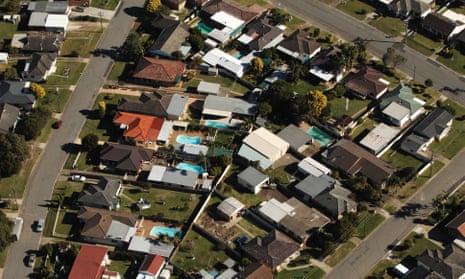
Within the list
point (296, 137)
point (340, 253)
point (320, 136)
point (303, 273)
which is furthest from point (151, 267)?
point (320, 136)

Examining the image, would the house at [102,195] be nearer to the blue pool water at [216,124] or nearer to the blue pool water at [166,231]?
the blue pool water at [166,231]

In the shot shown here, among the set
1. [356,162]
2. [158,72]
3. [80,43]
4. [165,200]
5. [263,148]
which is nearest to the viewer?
[165,200]

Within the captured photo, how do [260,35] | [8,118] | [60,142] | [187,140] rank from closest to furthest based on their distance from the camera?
1. [187,140]
2. [60,142]
3. [8,118]
4. [260,35]

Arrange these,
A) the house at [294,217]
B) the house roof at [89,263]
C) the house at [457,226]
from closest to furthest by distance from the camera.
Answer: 1. the house roof at [89,263]
2. the house at [457,226]
3. the house at [294,217]

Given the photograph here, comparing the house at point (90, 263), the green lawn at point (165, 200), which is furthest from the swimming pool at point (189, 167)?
the house at point (90, 263)

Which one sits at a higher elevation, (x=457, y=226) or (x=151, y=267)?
(x=457, y=226)

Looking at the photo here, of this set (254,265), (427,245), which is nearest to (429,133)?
(427,245)

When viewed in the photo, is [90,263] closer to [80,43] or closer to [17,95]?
[17,95]

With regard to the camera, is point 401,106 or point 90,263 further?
point 401,106

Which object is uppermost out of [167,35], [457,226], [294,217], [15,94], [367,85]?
[367,85]
